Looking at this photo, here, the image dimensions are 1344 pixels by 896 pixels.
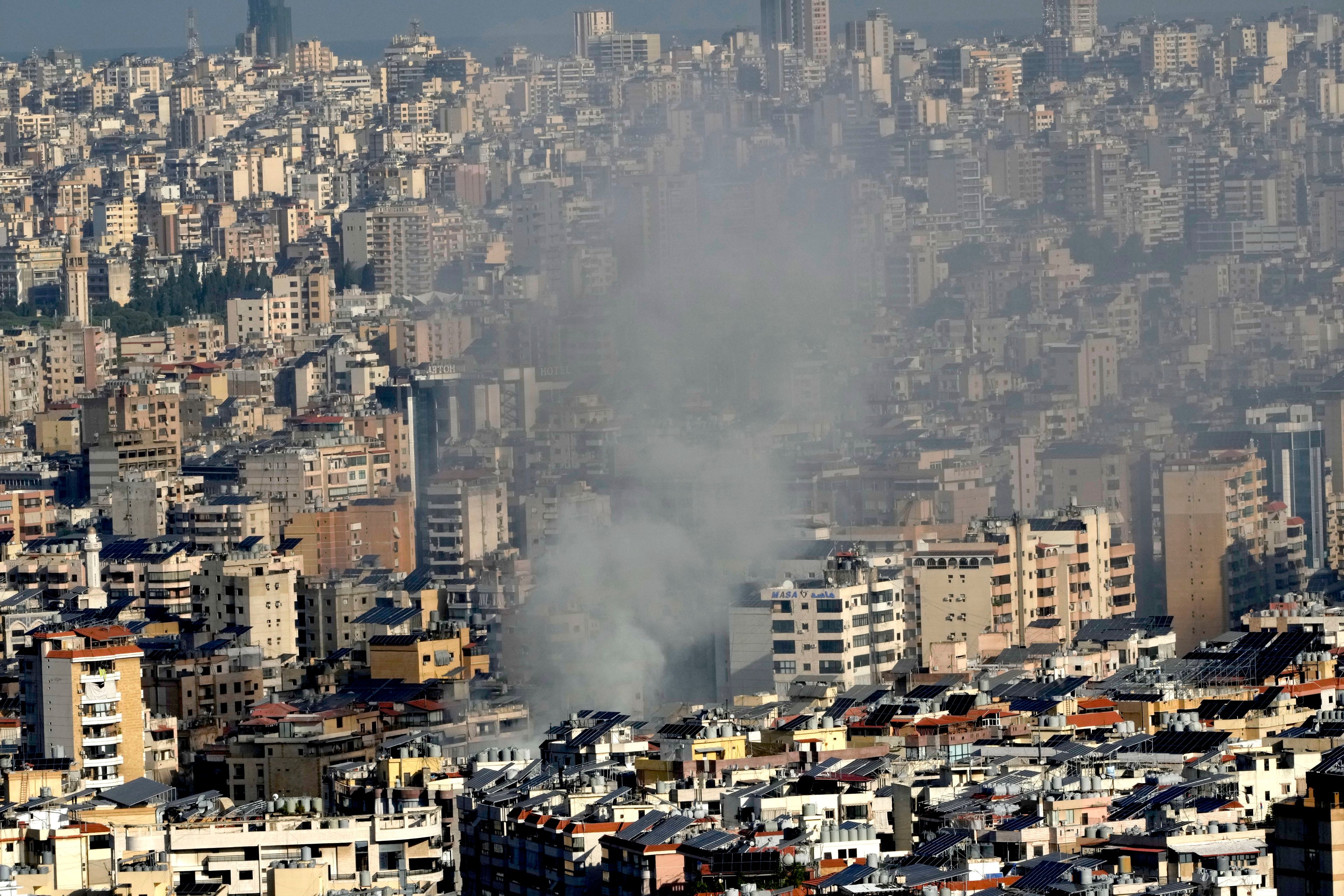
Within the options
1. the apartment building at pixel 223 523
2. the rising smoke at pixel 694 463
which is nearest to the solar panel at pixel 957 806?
the rising smoke at pixel 694 463

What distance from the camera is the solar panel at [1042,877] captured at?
43.9 ft

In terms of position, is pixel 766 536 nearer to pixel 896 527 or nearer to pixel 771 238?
pixel 896 527

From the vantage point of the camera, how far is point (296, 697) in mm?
21984

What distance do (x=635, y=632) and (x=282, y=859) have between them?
29.1ft

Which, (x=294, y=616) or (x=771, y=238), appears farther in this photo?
(x=771, y=238)

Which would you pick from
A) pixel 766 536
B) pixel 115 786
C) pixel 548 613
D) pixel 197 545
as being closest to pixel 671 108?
pixel 197 545

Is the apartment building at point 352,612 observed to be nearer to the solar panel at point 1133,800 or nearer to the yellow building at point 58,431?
the solar panel at point 1133,800

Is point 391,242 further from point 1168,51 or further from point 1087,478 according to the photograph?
point 1087,478

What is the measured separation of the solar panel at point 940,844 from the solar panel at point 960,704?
4403mm

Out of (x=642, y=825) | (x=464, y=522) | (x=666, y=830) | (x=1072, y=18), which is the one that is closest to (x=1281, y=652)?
(x=642, y=825)

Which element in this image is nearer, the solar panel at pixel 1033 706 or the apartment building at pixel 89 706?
the apartment building at pixel 89 706

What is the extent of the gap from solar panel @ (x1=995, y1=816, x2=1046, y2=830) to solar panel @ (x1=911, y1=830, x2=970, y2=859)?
14cm

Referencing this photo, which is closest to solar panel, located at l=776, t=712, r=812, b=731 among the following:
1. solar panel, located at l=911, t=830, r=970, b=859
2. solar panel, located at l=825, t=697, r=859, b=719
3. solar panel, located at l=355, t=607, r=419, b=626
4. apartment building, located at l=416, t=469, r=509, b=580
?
solar panel, located at l=825, t=697, r=859, b=719

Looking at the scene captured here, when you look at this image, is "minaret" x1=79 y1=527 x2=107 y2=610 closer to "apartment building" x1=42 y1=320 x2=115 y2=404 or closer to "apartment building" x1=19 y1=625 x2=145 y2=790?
"apartment building" x1=19 y1=625 x2=145 y2=790
